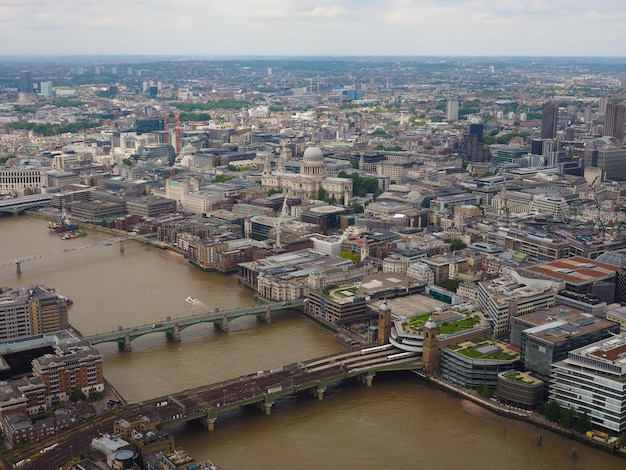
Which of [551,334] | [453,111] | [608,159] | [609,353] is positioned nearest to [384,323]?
[551,334]

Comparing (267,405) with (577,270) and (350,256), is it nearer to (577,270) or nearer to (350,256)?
(350,256)

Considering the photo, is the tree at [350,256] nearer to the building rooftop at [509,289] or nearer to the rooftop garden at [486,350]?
the building rooftop at [509,289]

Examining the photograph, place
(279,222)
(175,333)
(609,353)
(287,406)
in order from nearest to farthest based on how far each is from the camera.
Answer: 1. (609,353)
2. (287,406)
3. (175,333)
4. (279,222)

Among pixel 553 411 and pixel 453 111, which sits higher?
pixel 453 111

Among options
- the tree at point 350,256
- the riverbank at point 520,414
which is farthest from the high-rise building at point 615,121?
the riverbank at point 520,414

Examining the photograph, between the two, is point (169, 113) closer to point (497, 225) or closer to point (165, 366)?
point (497, 225)
